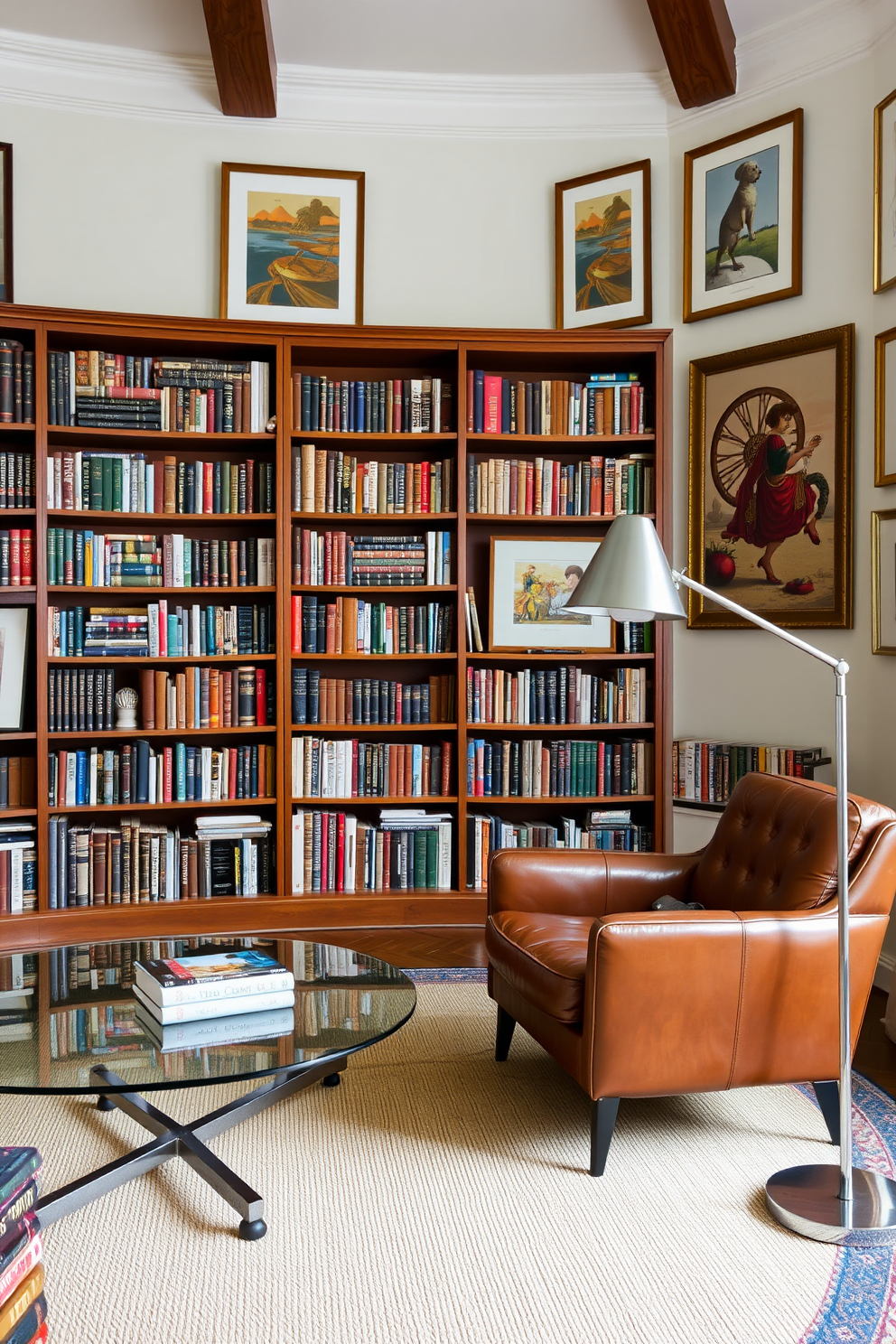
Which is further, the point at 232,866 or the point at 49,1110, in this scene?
the point at 232,866

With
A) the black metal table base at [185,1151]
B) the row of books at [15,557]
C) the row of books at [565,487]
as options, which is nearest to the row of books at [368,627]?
the row of books at [565,487]

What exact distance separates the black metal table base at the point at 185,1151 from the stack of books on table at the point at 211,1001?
137 millimetres

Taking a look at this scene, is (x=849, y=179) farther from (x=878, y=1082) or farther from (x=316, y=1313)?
(x=316, y=1313)

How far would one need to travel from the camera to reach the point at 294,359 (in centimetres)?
435

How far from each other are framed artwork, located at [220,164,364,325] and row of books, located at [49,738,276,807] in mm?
1850

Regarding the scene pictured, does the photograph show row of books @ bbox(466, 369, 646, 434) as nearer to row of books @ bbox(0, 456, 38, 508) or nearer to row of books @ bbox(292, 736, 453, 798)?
row of books @ bbox(292, 736, 453, 798)

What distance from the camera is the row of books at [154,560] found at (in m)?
4.04

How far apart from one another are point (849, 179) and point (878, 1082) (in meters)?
3.15

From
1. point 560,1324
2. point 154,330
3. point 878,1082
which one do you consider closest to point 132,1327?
point 560,1324

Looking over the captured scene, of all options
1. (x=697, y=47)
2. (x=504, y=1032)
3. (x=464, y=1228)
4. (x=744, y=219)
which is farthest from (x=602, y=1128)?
(x=697, y=47)

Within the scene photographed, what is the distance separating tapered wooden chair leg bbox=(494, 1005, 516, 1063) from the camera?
2895mm

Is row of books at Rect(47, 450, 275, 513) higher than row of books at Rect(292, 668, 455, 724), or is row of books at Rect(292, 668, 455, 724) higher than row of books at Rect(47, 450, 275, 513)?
row of books at Rect(47, 450, 275, 513)

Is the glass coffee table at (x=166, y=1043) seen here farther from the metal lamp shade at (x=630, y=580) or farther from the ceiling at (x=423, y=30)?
the ceiling at (x=423, y=30)

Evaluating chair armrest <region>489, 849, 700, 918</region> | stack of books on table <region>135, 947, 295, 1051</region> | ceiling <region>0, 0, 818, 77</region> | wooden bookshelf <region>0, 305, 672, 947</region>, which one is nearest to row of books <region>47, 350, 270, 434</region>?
wooden bookshelf <region>0, 305, 672, 947</region>
